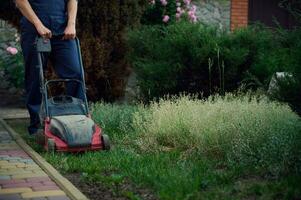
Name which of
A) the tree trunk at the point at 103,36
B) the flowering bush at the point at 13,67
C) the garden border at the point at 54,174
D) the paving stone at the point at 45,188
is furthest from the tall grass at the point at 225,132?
the flowering bush at the point at 13,67

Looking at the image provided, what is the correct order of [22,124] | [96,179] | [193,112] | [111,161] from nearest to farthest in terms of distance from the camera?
1. [96,179]
2. [111,161]
3. [193,112]
4. [22,124]

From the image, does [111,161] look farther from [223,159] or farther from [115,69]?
[115,69]

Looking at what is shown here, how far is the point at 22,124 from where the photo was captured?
7.61 meters

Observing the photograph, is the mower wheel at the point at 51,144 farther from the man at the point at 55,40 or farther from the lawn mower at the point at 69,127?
the man at the point at 55,40

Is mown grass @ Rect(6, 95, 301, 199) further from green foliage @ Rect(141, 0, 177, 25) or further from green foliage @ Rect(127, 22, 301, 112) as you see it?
green foliage @ Rect(141, 0, 177, 25)

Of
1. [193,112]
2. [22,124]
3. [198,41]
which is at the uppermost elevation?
[198,41]

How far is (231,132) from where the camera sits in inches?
212

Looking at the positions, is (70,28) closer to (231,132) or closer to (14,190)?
(231,132)

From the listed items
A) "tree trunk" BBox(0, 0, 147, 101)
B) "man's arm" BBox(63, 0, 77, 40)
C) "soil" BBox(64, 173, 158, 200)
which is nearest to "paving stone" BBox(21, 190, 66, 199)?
"soil" BBox(64, 173, 158, 200)

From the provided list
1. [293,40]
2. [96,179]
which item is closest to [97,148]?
[96,179]

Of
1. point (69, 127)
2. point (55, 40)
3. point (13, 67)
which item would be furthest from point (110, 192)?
point (13, 67)

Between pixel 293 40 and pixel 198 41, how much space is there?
316 cm

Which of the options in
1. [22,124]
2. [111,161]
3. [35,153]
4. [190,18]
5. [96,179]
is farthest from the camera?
[190,18]

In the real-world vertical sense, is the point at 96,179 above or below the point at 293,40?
below
